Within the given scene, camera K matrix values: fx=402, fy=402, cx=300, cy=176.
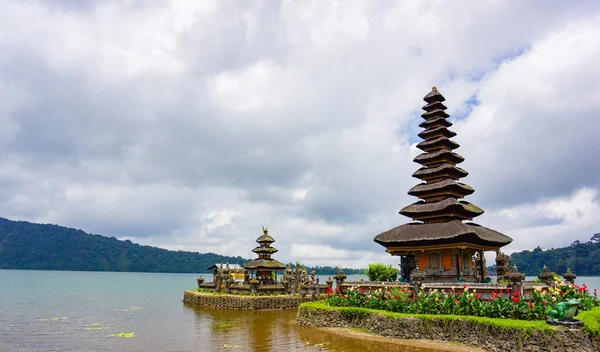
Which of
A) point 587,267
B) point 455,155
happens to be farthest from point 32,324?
point 587,267

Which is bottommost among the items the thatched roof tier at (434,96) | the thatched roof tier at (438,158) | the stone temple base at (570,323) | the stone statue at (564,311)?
the stone temple base at (570,323)

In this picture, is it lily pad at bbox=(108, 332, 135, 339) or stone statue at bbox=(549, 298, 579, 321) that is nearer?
stone statue at bbox=(549, 298, 579, 321)

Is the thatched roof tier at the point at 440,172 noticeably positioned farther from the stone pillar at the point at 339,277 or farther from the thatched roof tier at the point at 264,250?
the thatched roof tier at the point at 264,250

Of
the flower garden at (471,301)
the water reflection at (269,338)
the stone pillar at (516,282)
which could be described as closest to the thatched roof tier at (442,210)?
the flower garden at (471,301)

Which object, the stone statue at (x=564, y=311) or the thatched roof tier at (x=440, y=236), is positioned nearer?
the stone statue at (x=564, y=311)

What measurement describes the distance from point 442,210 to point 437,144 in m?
6.32

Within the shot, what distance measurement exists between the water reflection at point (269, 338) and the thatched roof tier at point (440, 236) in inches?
327

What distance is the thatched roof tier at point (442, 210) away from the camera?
2719 centimetres

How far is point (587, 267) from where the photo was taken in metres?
132

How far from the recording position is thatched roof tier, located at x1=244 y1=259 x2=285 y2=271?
138 ft

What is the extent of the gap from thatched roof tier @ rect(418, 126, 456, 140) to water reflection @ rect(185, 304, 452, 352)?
17.9 metres

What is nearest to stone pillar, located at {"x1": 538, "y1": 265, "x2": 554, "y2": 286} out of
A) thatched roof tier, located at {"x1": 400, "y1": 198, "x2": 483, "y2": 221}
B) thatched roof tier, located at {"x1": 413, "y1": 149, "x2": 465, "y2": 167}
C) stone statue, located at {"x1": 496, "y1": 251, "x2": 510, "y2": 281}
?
stone statue, located at {"x1": 496, "y1": 251, "x2": 510, "y2": 281}

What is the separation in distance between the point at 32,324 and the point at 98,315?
697 cm

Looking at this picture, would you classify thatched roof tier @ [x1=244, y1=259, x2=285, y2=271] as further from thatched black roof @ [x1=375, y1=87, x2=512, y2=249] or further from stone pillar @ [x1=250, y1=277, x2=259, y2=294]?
thatched black roof @ [x1=375, y1=87, x2=512, y2=249]
